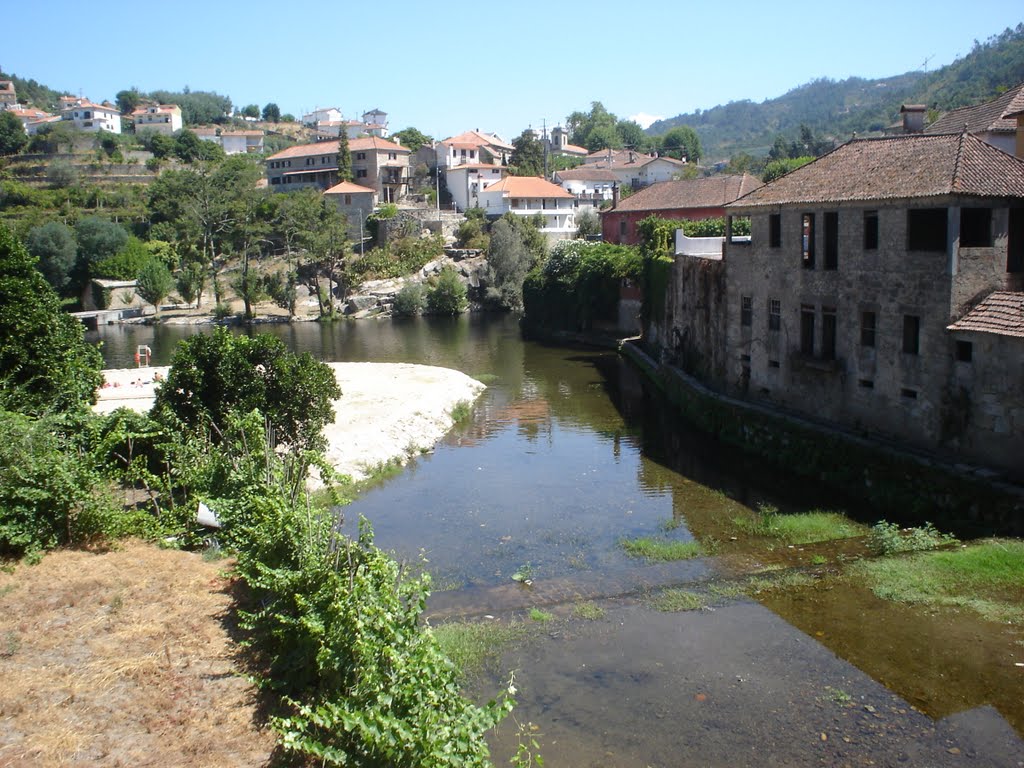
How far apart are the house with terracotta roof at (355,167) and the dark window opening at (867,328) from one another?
82.4 m

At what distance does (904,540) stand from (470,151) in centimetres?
9953

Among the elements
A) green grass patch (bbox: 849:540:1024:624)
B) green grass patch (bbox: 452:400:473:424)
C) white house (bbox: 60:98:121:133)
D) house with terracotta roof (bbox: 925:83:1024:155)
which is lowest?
green grass patch (bbox: 849:540:1024:624)

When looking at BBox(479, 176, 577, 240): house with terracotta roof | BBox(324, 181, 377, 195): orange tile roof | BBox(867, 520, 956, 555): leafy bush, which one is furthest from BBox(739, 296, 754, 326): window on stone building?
BBox(324, 181, 377, 195): orange tile roof

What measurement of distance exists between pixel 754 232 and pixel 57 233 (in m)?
71.0

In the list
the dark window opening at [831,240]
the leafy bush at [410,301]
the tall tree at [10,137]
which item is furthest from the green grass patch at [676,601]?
the tall tree at [10,137]

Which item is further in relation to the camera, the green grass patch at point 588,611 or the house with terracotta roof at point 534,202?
the house with terracotta roof at point 534,202

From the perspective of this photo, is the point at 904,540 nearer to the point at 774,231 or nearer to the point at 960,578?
the point at 960,578

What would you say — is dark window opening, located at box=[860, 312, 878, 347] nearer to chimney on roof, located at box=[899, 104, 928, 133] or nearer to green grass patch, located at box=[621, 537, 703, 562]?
green grass patch, located at box=[621, 537, 703, 562]

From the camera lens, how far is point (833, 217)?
24.5m

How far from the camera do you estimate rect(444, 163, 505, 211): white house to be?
321 ft

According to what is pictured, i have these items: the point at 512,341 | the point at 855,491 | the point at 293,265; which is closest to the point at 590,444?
the point at 855,491

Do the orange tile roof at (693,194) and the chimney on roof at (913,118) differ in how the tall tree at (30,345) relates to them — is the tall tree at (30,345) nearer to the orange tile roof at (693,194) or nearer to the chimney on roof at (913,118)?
the chimney on roof at (913,118)

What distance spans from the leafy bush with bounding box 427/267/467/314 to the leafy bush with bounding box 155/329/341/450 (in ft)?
171

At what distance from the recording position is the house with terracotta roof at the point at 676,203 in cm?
5500
